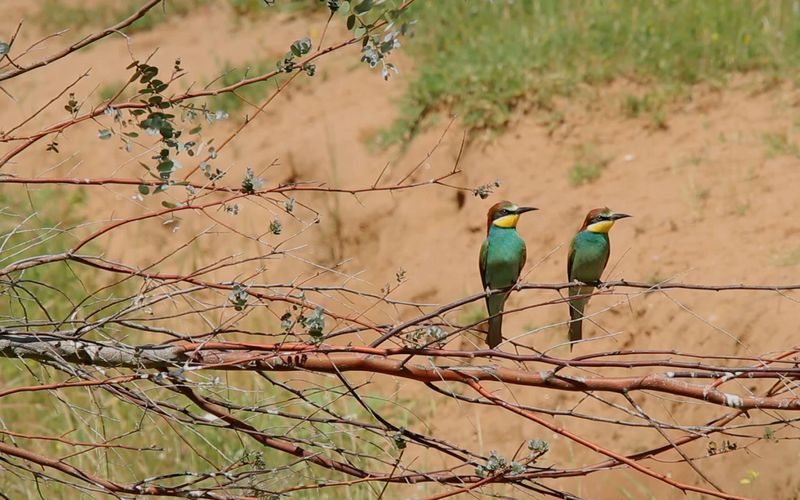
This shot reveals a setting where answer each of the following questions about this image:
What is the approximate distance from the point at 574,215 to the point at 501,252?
1.34 m

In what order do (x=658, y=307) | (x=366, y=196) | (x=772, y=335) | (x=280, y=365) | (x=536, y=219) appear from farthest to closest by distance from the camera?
(x=366, y=196) < (x=536, y=219) < (x=658, y=307) < (x=772, y=335) < (x=280, y=365)

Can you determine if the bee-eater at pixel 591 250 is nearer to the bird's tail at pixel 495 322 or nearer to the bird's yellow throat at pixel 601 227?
the bird's yellow throat at pixel 601 227

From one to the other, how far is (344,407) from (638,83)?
1.98 meters

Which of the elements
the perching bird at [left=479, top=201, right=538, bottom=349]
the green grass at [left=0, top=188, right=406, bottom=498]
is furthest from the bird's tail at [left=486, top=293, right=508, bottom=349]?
the green grass at [left=0, top=188, right=406, bottom=498]

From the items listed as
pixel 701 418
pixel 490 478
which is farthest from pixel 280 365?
pixel 701 418

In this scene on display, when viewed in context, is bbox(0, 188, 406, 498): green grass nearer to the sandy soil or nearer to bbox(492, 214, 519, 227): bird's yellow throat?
the sandy soil

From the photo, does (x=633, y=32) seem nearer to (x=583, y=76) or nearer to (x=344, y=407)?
(x=583, y=76)

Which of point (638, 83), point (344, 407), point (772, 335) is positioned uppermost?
point (638, 83)

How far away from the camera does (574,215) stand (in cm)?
486

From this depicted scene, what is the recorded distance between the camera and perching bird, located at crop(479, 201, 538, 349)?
3584mm

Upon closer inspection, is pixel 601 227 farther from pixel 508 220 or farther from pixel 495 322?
pixel 495 322

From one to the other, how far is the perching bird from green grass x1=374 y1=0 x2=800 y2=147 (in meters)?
1.59

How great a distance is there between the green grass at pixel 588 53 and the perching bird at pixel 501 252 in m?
1.59

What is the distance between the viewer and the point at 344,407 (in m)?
4.58
